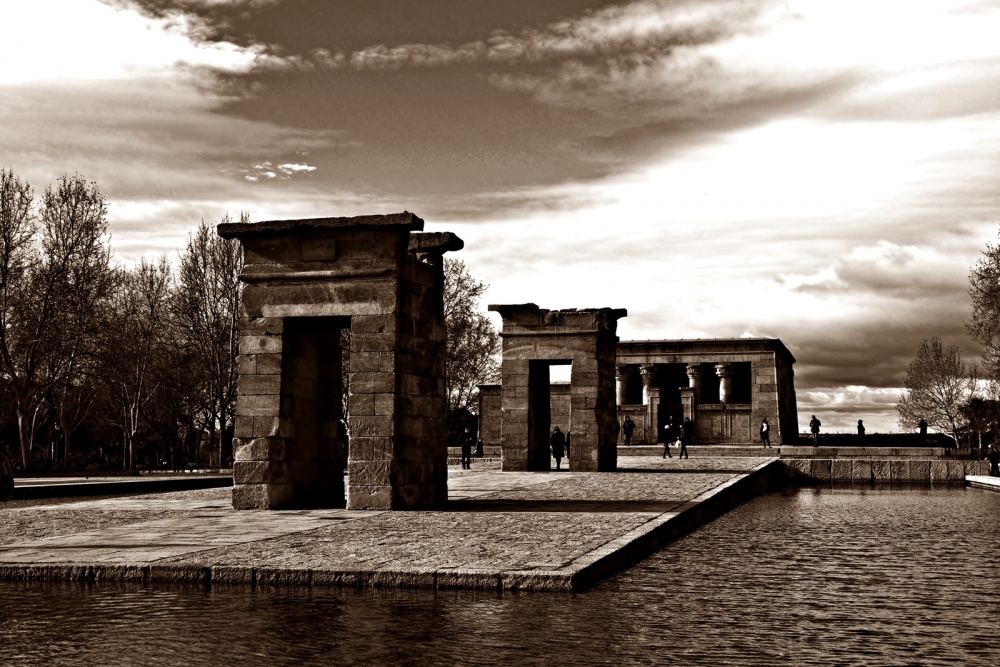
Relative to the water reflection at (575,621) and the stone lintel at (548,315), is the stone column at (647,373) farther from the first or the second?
Result: the water reflection at (575,621)

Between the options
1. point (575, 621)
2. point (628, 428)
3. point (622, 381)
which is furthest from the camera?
point (622, 381)

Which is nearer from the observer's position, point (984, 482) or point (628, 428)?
point (984, 482)

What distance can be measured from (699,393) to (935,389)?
2510 cm

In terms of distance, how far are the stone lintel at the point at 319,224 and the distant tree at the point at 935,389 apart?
52225 mm

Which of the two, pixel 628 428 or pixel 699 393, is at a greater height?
pixel 699 393

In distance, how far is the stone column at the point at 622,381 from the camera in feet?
147

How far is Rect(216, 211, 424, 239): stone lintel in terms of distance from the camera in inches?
563

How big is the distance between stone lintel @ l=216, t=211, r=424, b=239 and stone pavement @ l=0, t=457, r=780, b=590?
3755mm

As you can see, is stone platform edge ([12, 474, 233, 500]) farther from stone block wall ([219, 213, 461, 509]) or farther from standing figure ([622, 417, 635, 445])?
standing figure ([622, 417, 635, 445])

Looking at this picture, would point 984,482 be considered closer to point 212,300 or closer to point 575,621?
point 575,621

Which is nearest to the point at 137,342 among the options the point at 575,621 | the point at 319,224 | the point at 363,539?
the point at 319,224

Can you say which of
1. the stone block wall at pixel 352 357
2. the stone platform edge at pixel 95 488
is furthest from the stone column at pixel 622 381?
the stone block wall at pixel 352 357

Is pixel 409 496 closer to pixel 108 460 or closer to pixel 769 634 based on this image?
pixel 769 634

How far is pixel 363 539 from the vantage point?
10.7 meters
